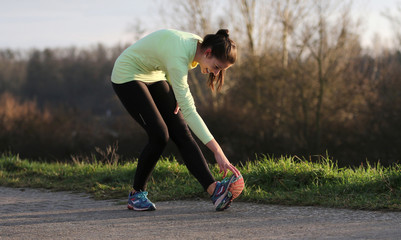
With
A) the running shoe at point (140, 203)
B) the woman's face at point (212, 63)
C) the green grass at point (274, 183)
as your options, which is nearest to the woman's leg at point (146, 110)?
the running shoe at point (140, 203)

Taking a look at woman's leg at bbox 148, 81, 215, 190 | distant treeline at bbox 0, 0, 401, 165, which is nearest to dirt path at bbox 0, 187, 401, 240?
woman's leg at bbox 148, 81, 215, 190

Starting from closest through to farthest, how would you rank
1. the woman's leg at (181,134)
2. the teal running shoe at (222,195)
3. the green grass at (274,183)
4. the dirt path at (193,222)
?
the dirt path at (193,222), the teal running shoe at (222,195), the woman's leg at (181,134), the green grass at (274,183)

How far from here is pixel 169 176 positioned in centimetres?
554

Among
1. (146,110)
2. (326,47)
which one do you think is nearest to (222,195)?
(146,110)

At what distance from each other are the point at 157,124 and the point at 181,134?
232 millimetres

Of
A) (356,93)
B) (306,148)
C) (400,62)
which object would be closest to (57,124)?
(306,148)

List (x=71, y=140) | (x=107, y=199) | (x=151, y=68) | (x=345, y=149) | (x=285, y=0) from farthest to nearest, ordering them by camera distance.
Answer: (x=71, y=140) < (x=285, y=0) < (x=345, y=149) < (x=107, y=199) < (x=151, y=68)

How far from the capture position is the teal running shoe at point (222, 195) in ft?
12.7

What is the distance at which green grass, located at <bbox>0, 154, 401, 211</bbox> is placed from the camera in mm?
4172

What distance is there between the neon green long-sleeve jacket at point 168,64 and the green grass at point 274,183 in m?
1.11

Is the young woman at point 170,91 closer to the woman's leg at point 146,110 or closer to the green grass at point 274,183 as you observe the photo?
the woman's leg at point 146,110

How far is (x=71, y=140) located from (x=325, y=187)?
90.3 ft

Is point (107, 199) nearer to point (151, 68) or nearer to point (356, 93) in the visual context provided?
point (151, 68)

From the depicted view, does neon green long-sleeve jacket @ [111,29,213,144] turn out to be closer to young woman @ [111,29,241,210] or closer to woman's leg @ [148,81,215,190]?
young woman @ [111,29,241,210]
